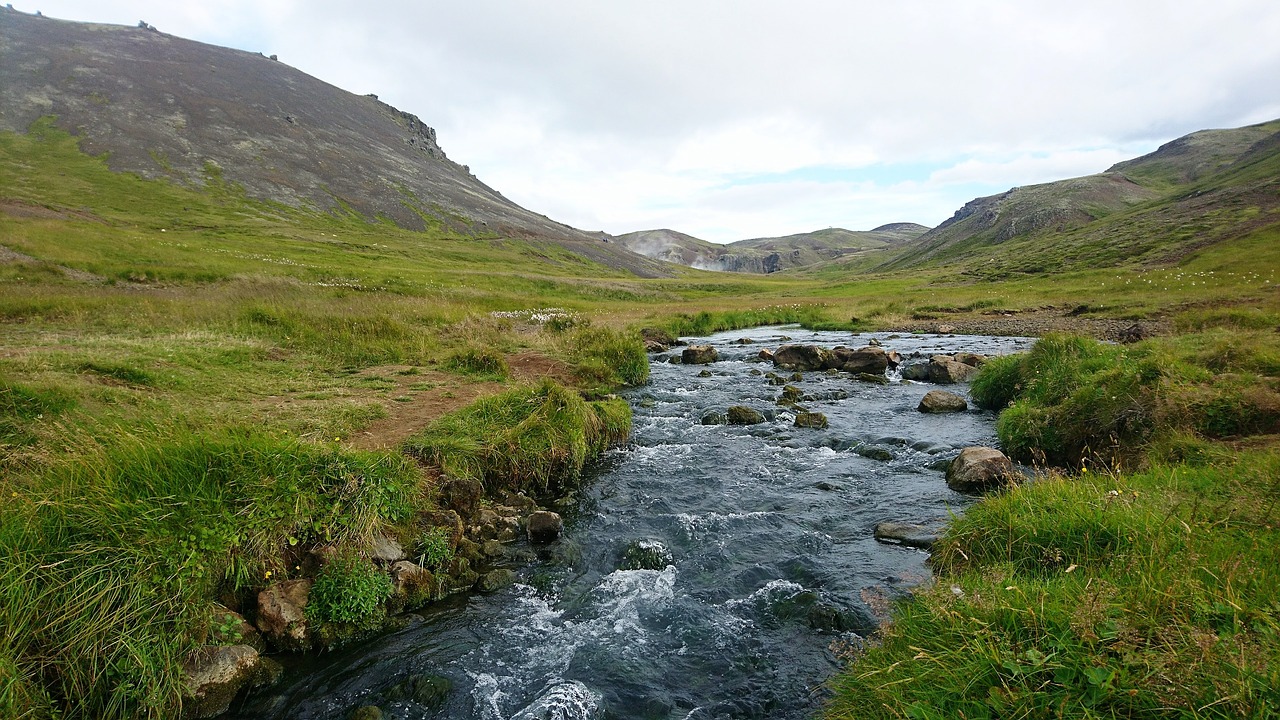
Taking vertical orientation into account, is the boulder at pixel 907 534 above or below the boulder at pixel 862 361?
below

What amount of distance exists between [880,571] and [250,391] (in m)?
14.8

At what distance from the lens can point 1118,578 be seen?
15.3ft

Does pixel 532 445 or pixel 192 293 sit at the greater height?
pixel 192 293

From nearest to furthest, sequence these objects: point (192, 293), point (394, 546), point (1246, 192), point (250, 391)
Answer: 1. point (394, 546)
2. point (250, 391)
3. point (192, 293)
4. point (1246, 192)

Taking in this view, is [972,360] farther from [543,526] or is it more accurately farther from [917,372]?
[543,526]

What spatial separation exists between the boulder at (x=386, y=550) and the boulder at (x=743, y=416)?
1151 centimetres

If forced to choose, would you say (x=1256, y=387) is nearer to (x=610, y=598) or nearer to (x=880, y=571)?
(x=880, y=571)

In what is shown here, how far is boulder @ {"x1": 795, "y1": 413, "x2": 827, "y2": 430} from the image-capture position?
16734 mm

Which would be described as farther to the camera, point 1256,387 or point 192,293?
point 192,293

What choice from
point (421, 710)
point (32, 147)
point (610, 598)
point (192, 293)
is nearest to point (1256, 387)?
point (610, 598)

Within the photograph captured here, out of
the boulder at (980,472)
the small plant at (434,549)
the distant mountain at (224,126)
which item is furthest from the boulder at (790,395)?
the distant mountain at (224,126)

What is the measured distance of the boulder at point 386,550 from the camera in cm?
784

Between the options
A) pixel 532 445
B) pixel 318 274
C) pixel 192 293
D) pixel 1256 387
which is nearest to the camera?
pixel 1256 387

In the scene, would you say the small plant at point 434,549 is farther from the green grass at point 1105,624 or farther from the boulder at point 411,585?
the green grass at point 1105,624
